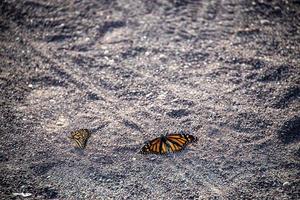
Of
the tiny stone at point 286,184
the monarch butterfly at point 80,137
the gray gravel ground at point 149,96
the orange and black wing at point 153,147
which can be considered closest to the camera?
the tiny stone at point 286,184

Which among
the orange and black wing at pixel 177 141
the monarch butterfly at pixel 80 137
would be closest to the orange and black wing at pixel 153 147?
the orange and black wing at pixel 177 141

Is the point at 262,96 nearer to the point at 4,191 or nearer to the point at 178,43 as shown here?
the point at 178,43

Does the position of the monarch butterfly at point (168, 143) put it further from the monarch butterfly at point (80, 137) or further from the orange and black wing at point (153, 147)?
the monarch butterfly at point (80, 137)

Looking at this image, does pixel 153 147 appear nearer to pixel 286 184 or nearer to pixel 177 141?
pixel 177 141

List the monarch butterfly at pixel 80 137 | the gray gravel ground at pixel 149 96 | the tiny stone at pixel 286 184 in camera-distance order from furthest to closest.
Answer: the monarch butterfly at pixel 80 137 → the gray gravel ground at pixel 149 96 → the tiny stone at pixel 286 184

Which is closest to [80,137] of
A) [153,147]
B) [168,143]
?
[153,147]

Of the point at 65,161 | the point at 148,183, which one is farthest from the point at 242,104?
the point at 65,161
